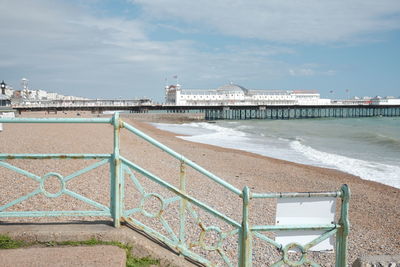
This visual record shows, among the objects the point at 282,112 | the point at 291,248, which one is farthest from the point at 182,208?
the point at 282,112

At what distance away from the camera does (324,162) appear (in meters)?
14.4

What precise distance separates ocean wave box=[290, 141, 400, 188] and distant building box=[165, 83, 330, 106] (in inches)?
2545

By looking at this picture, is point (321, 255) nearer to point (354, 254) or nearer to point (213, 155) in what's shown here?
point (354, 254)

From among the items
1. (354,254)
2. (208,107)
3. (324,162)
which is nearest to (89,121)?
(354,254)

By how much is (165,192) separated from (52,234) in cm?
395

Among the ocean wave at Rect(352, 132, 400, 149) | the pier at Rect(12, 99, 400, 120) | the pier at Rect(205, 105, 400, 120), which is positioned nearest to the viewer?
the ocean wave at Rect(352, 132, 400, 149)

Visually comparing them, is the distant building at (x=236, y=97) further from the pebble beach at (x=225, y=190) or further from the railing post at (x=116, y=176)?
the railing post at (x=116, y=176)

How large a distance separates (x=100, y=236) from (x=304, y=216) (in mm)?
1576

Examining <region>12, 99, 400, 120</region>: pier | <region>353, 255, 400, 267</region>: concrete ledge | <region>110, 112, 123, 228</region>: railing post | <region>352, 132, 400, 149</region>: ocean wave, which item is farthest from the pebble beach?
<region>12, 99, 400, 120</region>: pier

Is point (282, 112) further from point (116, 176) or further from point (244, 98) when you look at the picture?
point (116, 176)

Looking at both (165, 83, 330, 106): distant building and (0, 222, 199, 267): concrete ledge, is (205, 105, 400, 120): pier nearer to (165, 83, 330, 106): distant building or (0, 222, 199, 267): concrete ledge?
(165, 83, 330, 106): distant building

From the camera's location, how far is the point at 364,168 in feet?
43.1

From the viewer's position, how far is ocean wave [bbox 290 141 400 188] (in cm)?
1128

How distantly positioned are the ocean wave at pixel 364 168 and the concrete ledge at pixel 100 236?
30.0ft
